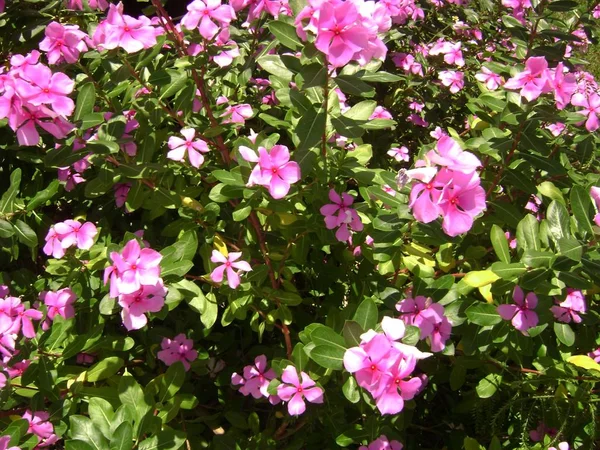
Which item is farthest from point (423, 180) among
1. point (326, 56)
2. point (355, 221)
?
point (355, 221)

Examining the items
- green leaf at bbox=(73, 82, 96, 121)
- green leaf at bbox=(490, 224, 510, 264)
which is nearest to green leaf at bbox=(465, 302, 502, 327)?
green leaf at bbox=(490, 224, 510, 264)

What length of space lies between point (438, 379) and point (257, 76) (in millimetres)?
1507

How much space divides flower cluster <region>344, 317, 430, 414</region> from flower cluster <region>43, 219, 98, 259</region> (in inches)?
33.9

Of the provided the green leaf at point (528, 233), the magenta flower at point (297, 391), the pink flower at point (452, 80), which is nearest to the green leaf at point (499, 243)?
the green leaf at point (528, 233)

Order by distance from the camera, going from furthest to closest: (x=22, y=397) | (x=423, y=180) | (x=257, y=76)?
(x=257, y=76) < (x=22, y=397) < (x=423, y=180)

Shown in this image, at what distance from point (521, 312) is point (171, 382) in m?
0.99

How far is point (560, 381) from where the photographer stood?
70.7 inches

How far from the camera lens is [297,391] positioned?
153cm

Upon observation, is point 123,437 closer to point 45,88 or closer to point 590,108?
point 45,88

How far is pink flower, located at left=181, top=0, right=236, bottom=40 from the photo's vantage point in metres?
1.62

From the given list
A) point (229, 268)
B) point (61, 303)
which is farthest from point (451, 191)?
point (61, 303)

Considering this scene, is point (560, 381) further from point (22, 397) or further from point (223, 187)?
point (22, 397)

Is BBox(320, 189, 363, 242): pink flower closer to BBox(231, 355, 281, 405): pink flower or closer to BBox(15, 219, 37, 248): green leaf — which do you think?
BBox(231, 355, 281, 405): pink flower

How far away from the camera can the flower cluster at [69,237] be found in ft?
5.38
